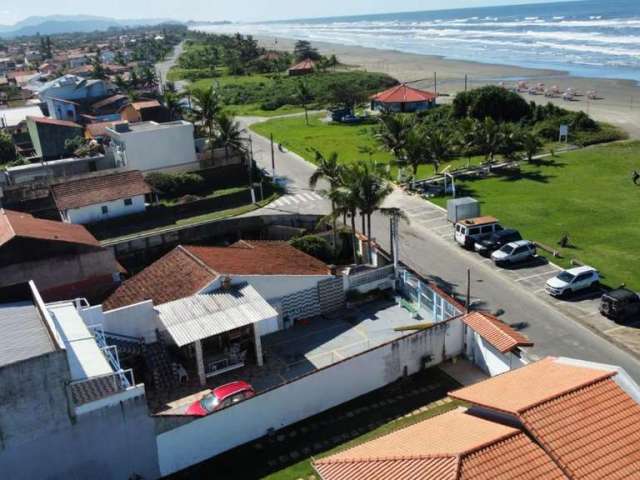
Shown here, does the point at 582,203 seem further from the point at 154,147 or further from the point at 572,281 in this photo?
the point at 154,147

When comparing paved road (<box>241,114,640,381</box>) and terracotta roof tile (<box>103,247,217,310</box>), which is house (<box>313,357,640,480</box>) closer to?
paved road (<box>241,114,640,381</box>)

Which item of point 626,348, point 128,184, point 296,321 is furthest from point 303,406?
point 128,184

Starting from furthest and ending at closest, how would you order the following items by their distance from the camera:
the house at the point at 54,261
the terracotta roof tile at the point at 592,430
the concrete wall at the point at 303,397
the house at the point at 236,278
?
the house at the point at 54,261, the house at the point at 236,278, the concrete wall at the point at 303,397, the terracotta roof tile at the point at 592,430

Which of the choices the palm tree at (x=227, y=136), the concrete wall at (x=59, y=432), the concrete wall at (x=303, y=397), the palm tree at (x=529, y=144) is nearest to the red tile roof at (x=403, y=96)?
the palm tree at (x=529, y=144)

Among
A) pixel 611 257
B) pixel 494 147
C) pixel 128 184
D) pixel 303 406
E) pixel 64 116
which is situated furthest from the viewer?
pixel 64 116

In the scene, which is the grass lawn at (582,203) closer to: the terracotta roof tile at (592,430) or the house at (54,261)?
the terracotta roof tile at (592,430)

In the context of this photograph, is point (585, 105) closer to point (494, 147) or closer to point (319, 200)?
point (494, 147)
